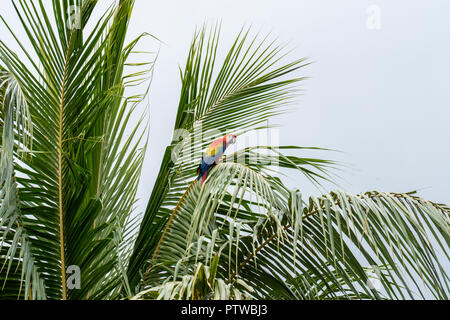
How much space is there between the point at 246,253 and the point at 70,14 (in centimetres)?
116

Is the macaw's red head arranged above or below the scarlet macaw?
above

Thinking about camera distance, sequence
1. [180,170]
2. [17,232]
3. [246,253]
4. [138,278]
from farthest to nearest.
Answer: [180,170], [138,278], [246,253], [17,232]

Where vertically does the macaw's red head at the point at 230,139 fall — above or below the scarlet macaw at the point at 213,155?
above

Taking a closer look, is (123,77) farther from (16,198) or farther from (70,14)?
(16,198)

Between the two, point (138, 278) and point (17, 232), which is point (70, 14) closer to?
point (17, 232)

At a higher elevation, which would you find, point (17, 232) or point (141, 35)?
point (141, 35)

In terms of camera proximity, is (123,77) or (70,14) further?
(123,77)

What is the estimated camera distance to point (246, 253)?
7.62 ft

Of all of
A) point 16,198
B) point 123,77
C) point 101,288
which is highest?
point 123,77

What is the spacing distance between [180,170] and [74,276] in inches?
31.4

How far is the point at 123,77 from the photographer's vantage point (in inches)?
107
